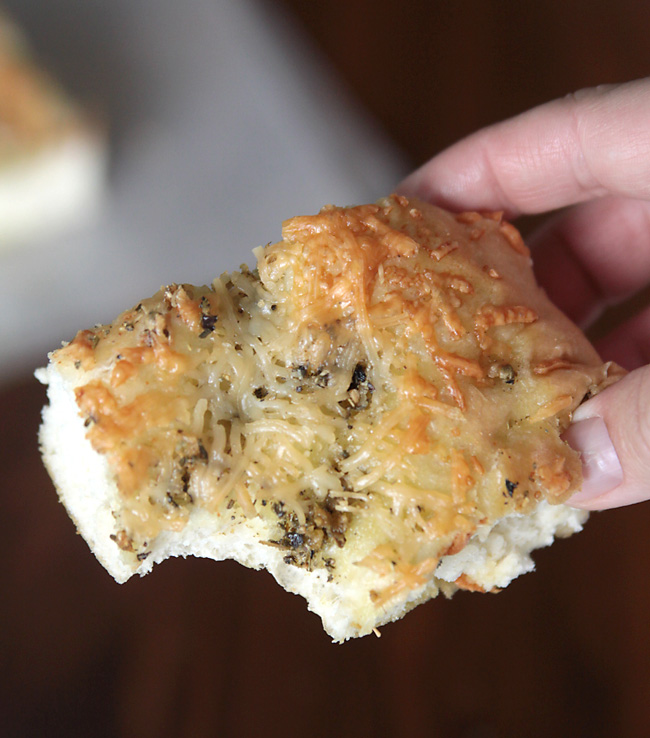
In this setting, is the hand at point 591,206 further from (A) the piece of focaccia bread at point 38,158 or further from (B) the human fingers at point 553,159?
(A) the piece of focaccia bread at point 38,158

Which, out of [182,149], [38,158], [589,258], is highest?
[38,158]

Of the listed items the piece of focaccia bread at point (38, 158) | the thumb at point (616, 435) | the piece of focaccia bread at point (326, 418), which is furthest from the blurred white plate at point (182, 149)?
the thumb at point (616, 435)

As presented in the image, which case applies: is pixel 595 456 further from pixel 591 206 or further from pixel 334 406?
pixel 591 206

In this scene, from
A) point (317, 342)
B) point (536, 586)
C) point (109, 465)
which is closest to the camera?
point (109, 465)

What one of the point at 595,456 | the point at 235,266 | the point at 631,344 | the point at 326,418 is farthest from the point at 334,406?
the point at 235,266

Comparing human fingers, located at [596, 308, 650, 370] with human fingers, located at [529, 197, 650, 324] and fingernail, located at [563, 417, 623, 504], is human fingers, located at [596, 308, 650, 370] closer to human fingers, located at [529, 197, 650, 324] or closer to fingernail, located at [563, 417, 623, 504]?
human fingers, located at [529, 197, 650, 324]

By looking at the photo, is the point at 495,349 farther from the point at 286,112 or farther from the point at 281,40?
the point at 281,40

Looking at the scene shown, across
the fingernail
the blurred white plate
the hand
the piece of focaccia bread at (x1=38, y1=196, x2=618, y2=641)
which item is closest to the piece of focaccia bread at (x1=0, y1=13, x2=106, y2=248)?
the blurred white plate

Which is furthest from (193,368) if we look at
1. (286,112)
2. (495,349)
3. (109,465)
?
(286,112)
